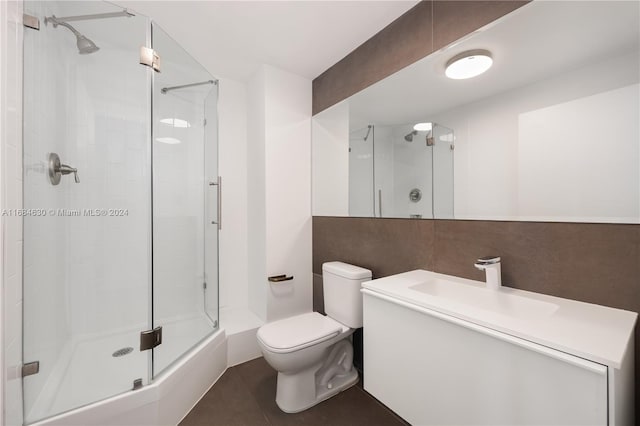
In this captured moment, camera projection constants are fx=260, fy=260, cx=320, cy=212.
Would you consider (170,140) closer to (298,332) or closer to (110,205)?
(110,205)

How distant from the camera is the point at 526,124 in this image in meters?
1.10

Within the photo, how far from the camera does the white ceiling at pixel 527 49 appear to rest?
903 millimetres

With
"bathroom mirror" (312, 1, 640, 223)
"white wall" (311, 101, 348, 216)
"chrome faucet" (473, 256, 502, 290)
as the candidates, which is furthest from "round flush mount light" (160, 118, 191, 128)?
"chrome faucet" (473, 256, 502, 290)

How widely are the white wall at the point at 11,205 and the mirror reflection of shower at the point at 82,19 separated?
423 mm

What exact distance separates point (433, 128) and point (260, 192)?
1352 mm

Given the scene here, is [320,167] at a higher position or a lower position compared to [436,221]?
higher

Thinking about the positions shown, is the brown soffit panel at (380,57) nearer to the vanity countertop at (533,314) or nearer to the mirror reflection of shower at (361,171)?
the mirror reflection of shower at (361,171)

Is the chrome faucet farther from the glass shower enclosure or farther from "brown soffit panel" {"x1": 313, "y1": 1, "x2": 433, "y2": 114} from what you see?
the glass shower enclosure

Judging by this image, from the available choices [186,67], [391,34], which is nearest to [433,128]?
[391,34]

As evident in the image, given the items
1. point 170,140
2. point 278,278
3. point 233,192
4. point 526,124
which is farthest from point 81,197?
point 526,124

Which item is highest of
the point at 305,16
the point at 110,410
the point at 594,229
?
the point at 305,16

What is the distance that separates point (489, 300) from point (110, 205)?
2.30 metres

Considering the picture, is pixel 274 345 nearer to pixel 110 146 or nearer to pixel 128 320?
pixel 128 320

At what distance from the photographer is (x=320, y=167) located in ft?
7.25
